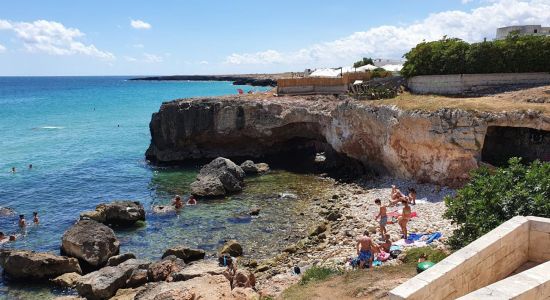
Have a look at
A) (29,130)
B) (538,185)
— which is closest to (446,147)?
(538,185)

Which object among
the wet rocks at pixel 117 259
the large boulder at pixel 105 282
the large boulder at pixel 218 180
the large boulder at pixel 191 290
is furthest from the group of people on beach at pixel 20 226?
the large boulder at pixel 191 290

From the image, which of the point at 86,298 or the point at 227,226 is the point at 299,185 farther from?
the point at 86,298

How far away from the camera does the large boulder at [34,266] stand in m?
20.7

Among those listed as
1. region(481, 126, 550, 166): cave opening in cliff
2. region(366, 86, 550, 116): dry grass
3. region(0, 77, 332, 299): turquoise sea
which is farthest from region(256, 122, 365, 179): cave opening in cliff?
region(481, 126, 550, 166): cave opening in cliff

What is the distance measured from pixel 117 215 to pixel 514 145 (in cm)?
2406

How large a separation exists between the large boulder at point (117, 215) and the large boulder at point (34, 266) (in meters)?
6.80

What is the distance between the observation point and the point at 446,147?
27250mm

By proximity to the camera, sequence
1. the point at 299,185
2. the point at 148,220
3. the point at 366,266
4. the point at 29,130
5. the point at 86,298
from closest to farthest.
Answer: the point at 366,266
the point at 86,298
the point at 148,220
the point at 299,185
the point at 29,130

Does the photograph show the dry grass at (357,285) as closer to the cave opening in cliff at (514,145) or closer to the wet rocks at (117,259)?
the wet rocks at (117,259)

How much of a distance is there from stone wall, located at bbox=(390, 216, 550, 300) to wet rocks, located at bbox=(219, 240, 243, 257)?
47.5 feet

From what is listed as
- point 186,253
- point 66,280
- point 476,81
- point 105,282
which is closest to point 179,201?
point 186,253

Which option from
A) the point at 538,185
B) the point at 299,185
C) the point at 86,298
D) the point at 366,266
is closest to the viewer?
the point at 538,185

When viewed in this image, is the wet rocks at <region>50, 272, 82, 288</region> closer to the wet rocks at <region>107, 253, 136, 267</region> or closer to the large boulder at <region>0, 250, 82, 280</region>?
the large boulder at <region>0, 250, 82, 280</region>

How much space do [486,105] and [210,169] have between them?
19.5 meters
